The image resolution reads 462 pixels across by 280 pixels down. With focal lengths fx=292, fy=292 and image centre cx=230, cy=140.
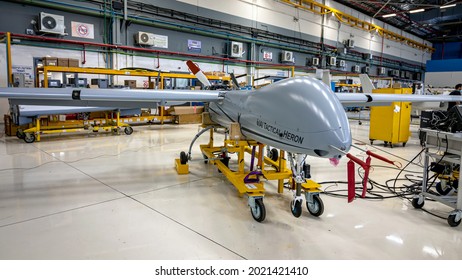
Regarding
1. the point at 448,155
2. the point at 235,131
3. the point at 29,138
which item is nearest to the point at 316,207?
the point at 235,131

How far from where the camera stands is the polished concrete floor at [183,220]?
221 centimetres

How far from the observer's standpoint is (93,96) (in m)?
3.07

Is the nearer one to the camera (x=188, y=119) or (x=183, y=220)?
(x=183, y=220)

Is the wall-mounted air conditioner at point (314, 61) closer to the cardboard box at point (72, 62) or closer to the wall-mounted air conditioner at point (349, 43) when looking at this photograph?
the wall-mounted air conditioner at point (349, 43)

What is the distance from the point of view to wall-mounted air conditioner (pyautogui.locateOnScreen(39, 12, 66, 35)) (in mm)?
7634

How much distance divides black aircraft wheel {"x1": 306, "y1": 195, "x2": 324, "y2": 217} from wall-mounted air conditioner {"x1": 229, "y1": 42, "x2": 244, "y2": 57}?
10.1m

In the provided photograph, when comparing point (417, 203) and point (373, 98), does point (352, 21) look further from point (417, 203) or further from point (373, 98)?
point (417, 203)

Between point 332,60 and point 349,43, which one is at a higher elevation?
point 349,43

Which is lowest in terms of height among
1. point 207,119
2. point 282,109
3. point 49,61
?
point 207,119

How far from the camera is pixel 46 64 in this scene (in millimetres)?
6906

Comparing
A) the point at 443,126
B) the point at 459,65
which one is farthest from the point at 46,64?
the point at 459,65

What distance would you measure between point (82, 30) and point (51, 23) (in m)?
0.91
